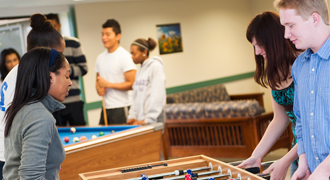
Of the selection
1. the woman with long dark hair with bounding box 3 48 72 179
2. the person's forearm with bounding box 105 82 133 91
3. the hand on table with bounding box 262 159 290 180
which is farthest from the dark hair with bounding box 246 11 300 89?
the person's forearm with bounding box 105 82 133 91

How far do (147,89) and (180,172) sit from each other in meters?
2.13

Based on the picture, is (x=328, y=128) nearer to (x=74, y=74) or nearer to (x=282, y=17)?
(x=282, y=17)

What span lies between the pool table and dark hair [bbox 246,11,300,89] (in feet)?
5.13

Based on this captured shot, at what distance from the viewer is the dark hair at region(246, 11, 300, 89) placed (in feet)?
6.72

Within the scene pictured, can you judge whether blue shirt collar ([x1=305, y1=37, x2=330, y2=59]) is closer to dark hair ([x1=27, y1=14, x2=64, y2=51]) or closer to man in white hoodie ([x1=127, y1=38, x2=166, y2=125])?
dark hair ([x1=27, y1=14, x2=64, y2=51])

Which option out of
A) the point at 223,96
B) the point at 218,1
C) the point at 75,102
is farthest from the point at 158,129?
the point at 218,1

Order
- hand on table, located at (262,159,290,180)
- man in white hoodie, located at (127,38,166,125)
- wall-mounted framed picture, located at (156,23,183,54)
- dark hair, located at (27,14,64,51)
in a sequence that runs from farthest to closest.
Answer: wall-mounted framed picture, located at (156,23,183,54) → man in white hoodie, located at (127,38,166,125) → dark hair, located at (27,14,64,51) → hand on table, located at (262,159,290,180)

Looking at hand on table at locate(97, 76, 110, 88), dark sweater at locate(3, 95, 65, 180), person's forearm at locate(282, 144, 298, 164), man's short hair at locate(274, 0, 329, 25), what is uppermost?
man's short hair at locate(274, 0, 329, 25)

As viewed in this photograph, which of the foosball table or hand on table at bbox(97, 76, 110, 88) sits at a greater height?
hand on table at bbox(97, 76, 110, 88)

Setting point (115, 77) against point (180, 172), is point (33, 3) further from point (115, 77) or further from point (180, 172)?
point (180, 172)

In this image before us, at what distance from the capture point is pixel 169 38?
7898 millimetres

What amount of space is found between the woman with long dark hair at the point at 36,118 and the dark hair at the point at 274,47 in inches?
39.1

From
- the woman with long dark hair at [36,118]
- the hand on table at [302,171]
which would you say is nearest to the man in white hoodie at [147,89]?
the woman with long dark hair at [36,118]

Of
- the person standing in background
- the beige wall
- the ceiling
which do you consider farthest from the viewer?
the beige wall
